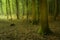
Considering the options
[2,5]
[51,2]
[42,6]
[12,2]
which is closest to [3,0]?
[2,5]

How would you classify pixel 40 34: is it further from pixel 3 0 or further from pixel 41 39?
pixel 3 0

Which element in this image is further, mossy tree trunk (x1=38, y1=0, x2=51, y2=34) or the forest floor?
mossy tree trunk (x1=38, y1=0, x2=51, y2=34)

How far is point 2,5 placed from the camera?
42969mm

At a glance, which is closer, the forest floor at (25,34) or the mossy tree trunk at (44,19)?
the forest floor at (25,34)

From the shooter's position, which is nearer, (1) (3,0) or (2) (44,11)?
(2) (44,11)

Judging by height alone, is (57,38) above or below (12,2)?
below

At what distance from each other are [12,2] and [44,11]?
75.8ft

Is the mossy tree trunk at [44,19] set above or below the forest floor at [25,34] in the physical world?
above

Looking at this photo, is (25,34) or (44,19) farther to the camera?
(44,19)

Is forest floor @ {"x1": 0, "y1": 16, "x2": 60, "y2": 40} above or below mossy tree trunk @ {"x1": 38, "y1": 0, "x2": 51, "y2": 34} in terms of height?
below

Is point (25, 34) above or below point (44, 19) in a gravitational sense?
below

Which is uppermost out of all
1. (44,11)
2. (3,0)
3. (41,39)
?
(3,0)

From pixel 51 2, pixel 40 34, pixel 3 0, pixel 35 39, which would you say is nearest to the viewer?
pixel 35 39

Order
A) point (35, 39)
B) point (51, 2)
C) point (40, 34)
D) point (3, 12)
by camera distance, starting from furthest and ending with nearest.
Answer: point (3, 12) → point (51, 2) → point (40, 34) → point (35, 39)
